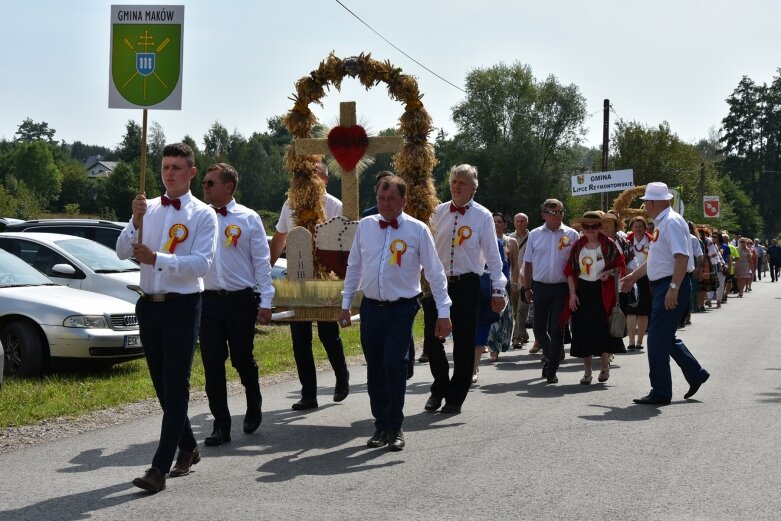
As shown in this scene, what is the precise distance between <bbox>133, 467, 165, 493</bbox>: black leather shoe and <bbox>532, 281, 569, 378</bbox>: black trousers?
19.8ft

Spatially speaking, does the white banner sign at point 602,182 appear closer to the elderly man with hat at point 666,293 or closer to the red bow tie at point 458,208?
the elderly man with hat at point 666,293

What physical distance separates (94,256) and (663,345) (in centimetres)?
773

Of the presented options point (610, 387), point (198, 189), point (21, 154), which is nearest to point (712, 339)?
point (610, 387)

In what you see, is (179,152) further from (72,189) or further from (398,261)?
(72,189)

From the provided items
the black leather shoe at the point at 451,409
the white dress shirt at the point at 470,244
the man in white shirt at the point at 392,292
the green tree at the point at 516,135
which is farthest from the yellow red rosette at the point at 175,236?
the green tree at the point at 516,135

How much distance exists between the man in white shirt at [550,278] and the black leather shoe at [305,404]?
3035 millimetres

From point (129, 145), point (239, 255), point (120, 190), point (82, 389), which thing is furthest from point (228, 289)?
point (129, 145)

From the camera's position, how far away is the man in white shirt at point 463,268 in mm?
8930

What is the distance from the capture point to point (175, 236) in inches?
244

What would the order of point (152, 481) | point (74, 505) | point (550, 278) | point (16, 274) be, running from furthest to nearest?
1. point (16, 274)
2. point (550, 278)
3. point (152, 481)
4. point (74, 505)

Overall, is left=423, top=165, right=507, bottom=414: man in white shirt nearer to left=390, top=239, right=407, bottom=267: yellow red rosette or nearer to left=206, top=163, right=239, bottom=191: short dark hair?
left=390, top=239, right=407, bottom=267: yellow red rosette

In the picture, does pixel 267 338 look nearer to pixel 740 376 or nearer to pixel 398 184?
pixel 740 376

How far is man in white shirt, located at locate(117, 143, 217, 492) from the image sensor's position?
20.1 ft

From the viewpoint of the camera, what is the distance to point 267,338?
53.1ft
